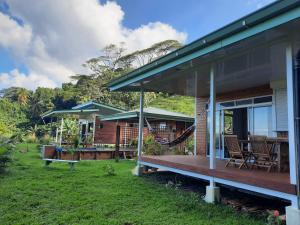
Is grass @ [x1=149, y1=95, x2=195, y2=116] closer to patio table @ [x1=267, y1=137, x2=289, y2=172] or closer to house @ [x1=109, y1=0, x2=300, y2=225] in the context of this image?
house @ [x1=109, y1=0, x2=300, y2=225]

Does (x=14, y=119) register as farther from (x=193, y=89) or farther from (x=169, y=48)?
(x=193, y=89)

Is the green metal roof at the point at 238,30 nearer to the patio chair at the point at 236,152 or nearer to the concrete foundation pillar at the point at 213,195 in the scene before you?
the patio chair at the point at 236,152

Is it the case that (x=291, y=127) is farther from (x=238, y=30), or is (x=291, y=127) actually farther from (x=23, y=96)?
(x=23, y=96)

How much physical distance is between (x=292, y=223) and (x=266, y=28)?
281 cm

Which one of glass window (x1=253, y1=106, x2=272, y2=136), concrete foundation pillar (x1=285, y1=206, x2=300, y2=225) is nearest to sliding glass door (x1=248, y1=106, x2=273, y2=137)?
glass window (x1=253, y1=106, x2=272, y2=136)

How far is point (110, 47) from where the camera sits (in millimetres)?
38812

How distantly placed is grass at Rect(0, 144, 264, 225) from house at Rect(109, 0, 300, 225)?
660 mm

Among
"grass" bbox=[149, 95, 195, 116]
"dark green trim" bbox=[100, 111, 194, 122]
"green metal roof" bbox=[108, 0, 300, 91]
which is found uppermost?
"grass" bbox=[149, 95, 195, 116]

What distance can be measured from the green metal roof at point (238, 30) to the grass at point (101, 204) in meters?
2.98

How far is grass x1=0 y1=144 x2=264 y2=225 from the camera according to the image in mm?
4000

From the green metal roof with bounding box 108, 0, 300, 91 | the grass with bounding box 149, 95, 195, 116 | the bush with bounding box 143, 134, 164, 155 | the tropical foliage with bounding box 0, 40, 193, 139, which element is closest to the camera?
the green metal roof with bounding box 108, 0, 300, 91

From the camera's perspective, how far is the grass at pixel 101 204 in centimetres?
400

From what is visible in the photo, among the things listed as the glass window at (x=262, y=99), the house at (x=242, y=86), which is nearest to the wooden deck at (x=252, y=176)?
the house at (x=242, y=86)

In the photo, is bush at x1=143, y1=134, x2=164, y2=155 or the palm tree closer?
bush at x1=143, y1=134, x2=164, y2=155
